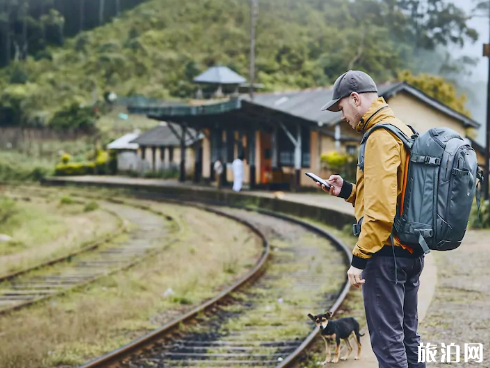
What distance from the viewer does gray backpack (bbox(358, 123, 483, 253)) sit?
3.44 metres

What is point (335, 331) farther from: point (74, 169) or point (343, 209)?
point (74, 169)

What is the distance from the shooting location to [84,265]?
42.2ft

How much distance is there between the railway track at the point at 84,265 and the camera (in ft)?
33.9

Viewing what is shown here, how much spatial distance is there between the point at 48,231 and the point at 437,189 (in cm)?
1609

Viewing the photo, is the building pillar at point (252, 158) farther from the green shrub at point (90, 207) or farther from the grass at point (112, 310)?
the grass at point (112, 310)

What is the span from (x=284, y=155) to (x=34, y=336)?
23.3 m

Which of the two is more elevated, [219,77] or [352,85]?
[219,77]

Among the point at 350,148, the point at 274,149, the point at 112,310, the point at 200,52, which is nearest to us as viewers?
the point at 112,310

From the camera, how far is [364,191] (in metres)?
3.58

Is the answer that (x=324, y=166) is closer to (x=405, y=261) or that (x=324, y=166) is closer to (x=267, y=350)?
(x=267, y=350)

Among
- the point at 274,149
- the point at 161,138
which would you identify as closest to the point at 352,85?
the point at 274,149

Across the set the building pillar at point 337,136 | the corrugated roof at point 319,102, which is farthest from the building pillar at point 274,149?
the building pillar at point 337,136

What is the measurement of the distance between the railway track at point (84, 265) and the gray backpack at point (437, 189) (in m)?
6.70

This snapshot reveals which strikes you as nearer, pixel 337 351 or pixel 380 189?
pixel 380 189
